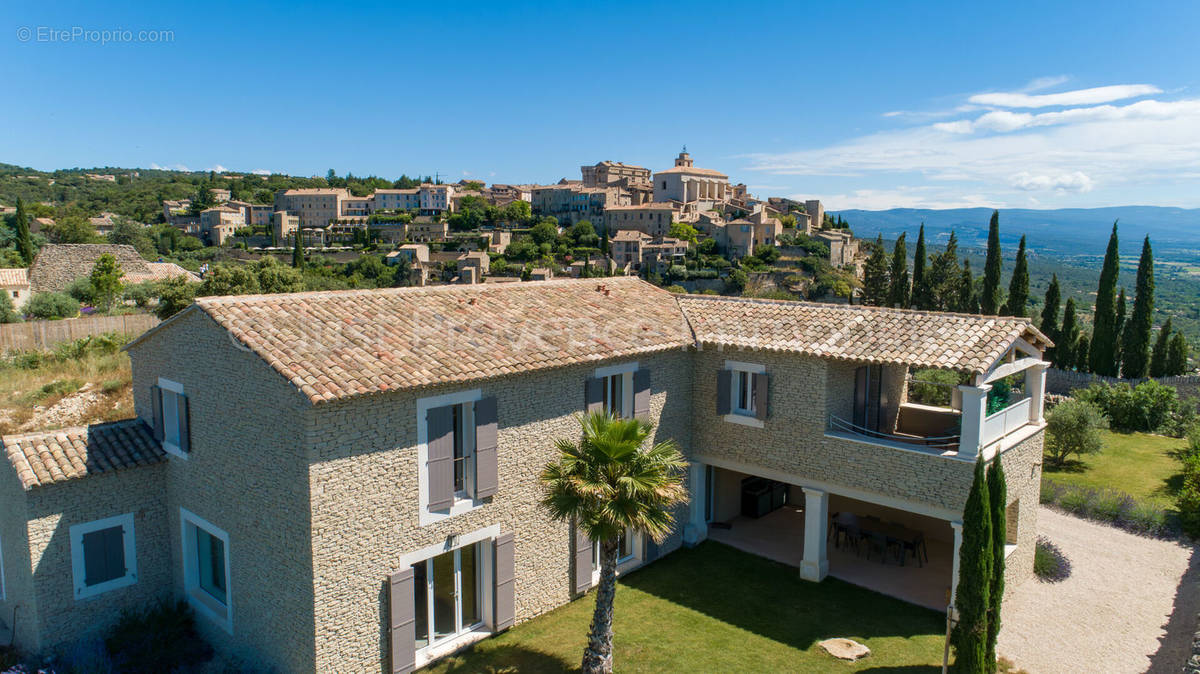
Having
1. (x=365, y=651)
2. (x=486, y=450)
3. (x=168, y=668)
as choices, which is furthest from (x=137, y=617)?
(x=486, y=450)

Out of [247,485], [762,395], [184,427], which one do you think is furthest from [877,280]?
[247,485]

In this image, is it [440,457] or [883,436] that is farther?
[883,436]

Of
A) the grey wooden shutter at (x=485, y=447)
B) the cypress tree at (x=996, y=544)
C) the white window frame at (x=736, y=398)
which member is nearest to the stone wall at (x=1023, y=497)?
the cypress tree at (x=996, y=544)

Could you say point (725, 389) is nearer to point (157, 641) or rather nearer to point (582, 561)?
point (582, 561)

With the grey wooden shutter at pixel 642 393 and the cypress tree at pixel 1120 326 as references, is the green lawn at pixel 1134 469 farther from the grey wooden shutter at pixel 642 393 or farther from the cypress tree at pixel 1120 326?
the grey wooden shutter at pixel 642 393

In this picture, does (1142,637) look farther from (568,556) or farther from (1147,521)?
(568,556)
